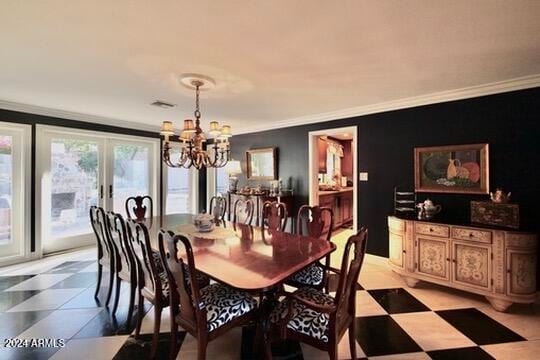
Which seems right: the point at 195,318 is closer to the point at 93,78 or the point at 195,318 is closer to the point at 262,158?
the point at 93,78

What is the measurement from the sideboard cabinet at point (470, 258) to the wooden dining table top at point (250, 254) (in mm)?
1435

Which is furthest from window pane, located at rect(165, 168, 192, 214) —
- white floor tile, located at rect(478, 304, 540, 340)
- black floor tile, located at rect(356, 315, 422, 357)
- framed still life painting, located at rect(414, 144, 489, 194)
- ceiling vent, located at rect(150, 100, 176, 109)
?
white floor tile, located at rect(478, 304, 540, 340)

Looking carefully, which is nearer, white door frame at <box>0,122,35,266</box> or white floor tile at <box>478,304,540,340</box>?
white floor tile at <box>478,304,540,340</box>

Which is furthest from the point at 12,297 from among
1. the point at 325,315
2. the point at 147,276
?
the point at 325,315

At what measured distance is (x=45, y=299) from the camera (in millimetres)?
2684

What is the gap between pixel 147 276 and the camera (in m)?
2.09

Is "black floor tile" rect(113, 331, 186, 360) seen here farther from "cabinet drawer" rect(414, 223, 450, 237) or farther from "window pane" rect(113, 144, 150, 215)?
"window pane" rect(113, 144, 150, 215)

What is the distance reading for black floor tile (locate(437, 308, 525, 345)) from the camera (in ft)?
6.84

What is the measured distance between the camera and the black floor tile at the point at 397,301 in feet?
8.33

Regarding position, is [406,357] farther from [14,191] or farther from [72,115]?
[72,115]

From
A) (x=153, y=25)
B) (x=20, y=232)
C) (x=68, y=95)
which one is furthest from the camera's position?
(x=20, y=232)

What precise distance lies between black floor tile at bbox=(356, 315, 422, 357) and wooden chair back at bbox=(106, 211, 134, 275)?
204 centimetres

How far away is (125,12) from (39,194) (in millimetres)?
3722

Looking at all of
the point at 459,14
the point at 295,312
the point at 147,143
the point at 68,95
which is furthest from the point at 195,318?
the point at 147,143
